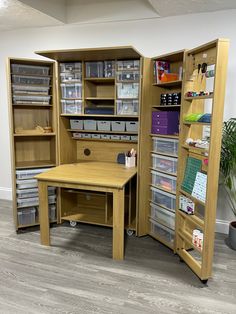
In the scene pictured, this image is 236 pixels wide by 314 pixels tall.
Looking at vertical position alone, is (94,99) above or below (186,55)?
below

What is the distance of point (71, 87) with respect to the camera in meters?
3.12

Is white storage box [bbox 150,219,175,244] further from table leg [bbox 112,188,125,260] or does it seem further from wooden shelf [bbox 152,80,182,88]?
wooden shelf [bbox 152,80,182,88]

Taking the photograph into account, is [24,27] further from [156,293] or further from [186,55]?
[156,293]

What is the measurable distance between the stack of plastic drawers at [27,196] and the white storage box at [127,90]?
1.34 meters

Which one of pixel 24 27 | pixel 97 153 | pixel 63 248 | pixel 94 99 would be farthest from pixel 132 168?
pixel 24 27

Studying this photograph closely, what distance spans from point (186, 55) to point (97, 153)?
66.8 inches

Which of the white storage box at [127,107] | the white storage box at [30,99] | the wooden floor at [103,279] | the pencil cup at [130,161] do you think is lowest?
the wooden floor at [103,279]

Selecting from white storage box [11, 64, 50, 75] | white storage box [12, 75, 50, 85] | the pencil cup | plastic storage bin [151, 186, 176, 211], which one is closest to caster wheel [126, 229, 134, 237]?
plastic storage bin [151, 186, 176, 211]

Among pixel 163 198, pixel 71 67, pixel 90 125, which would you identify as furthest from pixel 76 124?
pixel 163 198

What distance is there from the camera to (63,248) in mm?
2811

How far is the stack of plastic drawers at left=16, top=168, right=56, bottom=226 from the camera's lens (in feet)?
10.3

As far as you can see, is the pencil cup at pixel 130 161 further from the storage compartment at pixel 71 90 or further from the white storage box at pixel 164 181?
the storage compartment at pixel 71 90

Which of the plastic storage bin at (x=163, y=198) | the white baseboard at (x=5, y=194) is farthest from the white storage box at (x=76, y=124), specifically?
the white baseboard at (x=5, y=194)

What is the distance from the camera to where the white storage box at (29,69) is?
9.95ft
